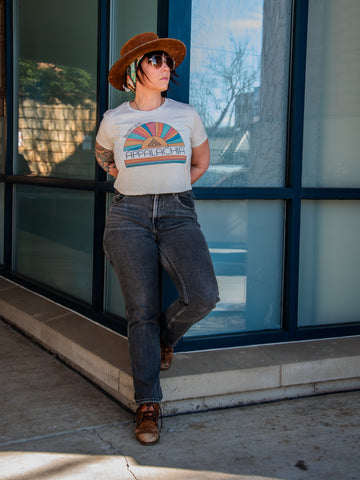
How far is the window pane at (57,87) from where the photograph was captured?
4.48 metres

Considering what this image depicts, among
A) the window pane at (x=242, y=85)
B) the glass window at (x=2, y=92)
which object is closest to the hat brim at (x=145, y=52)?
the window pane at (x=242, y=85)

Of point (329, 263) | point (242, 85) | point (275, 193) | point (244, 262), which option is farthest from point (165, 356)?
point (242, 85)

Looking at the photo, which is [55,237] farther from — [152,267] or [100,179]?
[152,267]

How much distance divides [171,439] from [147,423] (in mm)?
146

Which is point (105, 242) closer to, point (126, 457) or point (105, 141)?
point (105, 141)

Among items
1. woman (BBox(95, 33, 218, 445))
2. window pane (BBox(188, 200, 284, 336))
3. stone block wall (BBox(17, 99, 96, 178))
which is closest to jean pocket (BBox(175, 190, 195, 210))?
woman (BBox(95, 33, 218, 445))

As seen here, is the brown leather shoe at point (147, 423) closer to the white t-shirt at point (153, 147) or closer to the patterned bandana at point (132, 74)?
the white t-shirt at point (153, 147)

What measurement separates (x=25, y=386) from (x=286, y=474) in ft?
5.45

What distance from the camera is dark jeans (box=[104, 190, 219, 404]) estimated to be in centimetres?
304

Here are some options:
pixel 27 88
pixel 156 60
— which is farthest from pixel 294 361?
pixel 27 88

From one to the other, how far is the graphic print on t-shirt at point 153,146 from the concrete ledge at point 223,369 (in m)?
1.11

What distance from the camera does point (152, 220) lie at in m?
3.12

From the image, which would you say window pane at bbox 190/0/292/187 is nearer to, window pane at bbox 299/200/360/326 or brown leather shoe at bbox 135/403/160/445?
window pane at bbox 299/200/360/326

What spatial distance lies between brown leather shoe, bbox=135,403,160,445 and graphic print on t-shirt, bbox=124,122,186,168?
3.78 ft
